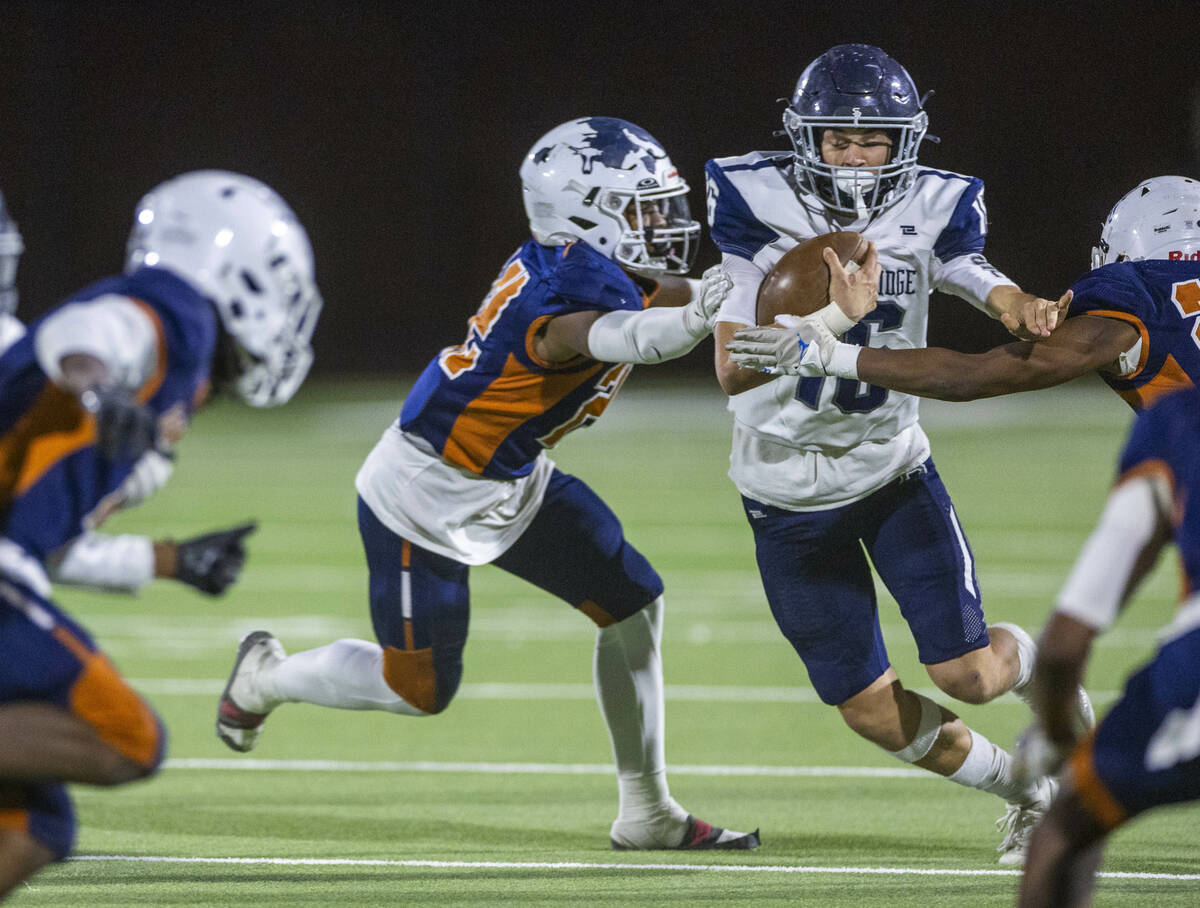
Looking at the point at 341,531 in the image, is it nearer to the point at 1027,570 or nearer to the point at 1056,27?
the point at 1027,570

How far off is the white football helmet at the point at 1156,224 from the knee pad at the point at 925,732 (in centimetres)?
118

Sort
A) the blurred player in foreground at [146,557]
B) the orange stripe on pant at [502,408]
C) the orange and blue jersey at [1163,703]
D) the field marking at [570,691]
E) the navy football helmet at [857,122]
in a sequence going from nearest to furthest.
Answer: the orange and blue jersey at [1163,703]
the blurred player in foreground at [146,557]
the navy football helmet at [857,122]
the orange stripe on pant at [502,408]
the field marking at [570,691]

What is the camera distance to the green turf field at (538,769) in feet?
12.3

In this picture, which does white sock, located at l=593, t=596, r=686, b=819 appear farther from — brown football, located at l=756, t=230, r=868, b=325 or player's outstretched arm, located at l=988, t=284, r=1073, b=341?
player's outstretched arm, located at l=988, t=284, r=1073, b=341

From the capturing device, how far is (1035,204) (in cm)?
1922

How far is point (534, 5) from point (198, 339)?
18.1 metres

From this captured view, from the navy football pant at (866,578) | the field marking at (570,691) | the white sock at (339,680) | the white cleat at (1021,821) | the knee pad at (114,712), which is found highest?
the knee pad at (114,712)

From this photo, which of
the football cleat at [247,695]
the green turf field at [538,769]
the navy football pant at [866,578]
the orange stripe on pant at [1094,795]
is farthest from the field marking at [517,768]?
the orange stripe on pant at [1094,795]

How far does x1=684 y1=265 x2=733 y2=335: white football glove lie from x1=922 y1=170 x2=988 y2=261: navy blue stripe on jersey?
0.61 m

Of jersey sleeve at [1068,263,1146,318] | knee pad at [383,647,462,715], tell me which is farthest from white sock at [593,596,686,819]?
jersey sleeve at [1068,263,1146,318]

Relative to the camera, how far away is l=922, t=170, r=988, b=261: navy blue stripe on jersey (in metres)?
3.94

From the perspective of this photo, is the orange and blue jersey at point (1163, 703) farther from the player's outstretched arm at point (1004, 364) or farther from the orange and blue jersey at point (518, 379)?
the orange and blue jersey at point (518, 379)

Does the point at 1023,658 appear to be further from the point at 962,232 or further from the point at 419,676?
the point at 419,676

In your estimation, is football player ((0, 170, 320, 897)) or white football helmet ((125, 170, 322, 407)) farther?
white football helmet ((125, 170, 322, 407))
